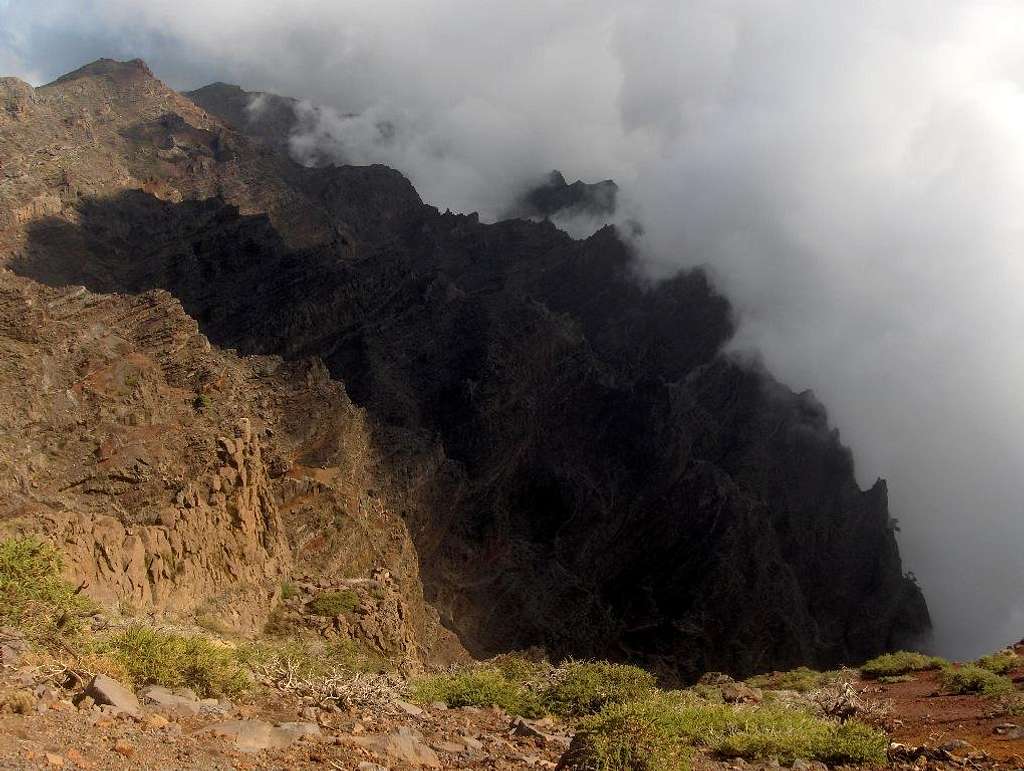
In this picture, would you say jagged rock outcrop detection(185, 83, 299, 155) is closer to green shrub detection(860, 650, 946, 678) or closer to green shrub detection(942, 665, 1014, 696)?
green shrub detection(860, 650, 946, 678)

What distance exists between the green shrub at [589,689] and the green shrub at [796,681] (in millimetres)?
9212

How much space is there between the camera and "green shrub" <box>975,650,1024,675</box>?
20.0 metres

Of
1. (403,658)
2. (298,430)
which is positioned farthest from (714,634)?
(403,658)

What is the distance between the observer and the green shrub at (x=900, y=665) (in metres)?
23.8

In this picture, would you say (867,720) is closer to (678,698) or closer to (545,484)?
(678,698)

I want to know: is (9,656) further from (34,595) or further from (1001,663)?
(1001,663)

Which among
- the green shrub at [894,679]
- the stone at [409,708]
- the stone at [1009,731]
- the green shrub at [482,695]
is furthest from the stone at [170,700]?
the green shrub at [894,679]

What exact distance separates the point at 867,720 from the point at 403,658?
12.3 meters

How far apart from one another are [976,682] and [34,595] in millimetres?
17313

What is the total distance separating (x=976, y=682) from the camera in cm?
1773

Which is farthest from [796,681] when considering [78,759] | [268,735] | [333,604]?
[78,759]

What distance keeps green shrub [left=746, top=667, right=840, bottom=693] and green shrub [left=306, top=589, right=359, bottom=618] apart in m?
11.6

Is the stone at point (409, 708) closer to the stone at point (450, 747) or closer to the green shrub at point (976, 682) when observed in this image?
the stone at point (450, 747)

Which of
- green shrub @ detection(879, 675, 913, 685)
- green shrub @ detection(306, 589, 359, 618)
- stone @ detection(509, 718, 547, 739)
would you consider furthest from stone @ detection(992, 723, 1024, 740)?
green shrub @ detection(306, 589, 359, 618)
